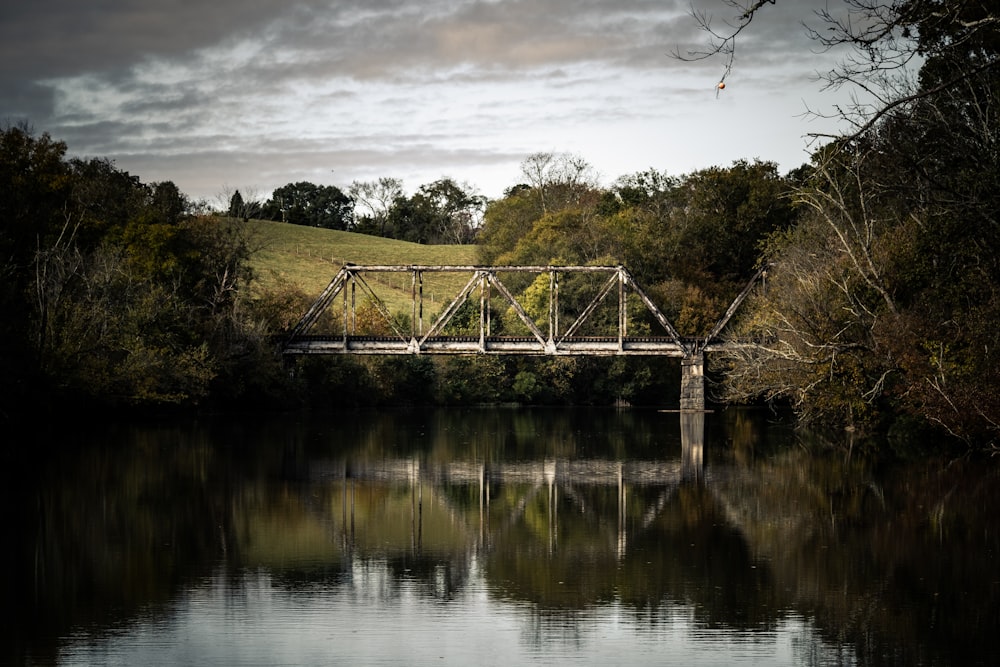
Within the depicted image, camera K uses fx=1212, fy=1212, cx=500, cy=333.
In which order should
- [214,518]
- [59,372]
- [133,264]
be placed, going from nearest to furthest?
[214,518] → [59,372] → [133,264]

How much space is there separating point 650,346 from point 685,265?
13.5 metres

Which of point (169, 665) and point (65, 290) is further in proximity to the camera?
point (65, 290)

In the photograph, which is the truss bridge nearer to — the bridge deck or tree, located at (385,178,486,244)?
the bridge deck

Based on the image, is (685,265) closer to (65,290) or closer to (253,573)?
(65,290)

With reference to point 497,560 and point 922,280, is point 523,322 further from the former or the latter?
point 497,560

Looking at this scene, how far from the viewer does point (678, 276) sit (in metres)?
80.4

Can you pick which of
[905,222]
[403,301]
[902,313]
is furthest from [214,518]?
[403,301]

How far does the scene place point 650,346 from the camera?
68.7 meters

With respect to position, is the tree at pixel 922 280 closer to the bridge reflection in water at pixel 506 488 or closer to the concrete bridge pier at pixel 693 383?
the bridge reflection in water at pixel 506 488

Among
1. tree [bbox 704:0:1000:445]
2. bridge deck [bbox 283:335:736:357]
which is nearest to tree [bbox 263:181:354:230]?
bridge deck [bbox 283:335:736:357]

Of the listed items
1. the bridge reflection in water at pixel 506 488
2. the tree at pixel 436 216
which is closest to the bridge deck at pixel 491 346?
the bridge reflection in water at pixel 506 488

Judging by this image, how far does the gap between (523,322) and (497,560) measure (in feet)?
196

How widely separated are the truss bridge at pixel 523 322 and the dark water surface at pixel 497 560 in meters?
30.3

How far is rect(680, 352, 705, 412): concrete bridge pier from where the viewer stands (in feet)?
224
